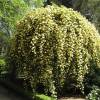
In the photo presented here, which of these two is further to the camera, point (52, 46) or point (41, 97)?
point (41, 97)

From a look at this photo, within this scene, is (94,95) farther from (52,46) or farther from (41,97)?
Answer: (52,46)

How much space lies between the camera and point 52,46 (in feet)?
32.1

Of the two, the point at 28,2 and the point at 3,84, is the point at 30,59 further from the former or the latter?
the point at 28,2

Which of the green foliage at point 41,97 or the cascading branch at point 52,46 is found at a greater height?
the cascading branch at point 52,46

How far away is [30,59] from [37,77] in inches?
22.5

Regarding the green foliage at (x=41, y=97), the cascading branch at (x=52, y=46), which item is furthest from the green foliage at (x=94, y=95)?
the cascading branch at (x=52, y=46)

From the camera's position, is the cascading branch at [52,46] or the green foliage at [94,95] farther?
the green foliage at [94,95]

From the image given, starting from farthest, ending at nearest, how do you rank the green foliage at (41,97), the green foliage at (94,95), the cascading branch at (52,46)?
the green foliage at (94,95)
the green foliage at (41,97)
the cascading branch at (52,46)

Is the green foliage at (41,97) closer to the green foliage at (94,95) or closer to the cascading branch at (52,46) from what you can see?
the cascading branch at (52,46)

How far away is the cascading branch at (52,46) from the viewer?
9.71m

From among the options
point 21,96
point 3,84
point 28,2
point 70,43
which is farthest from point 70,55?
point 28,2

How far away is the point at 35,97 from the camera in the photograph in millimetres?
11898

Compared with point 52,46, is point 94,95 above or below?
below

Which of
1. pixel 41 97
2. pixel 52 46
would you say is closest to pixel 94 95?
pixel 41 97
